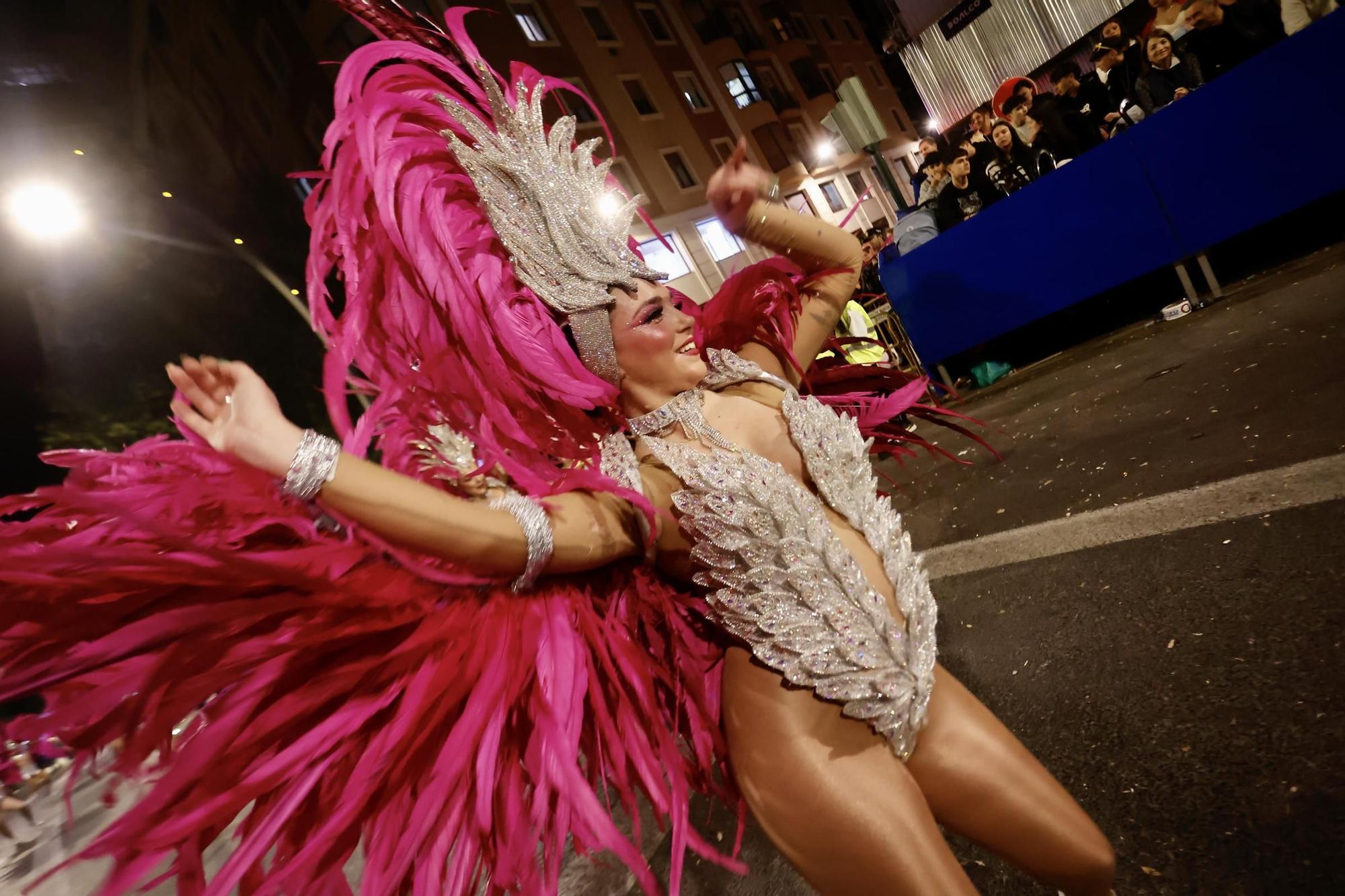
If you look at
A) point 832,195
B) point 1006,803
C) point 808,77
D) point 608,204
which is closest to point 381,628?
point 608,204

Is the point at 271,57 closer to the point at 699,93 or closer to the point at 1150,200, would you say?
the point at 699,93

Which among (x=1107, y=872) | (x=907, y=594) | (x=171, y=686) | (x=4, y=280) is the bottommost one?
(x=1107, y=872)

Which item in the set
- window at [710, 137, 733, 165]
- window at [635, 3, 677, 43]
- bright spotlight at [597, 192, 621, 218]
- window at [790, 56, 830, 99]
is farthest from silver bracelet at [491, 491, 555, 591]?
window at [790, 56, 830, 99]

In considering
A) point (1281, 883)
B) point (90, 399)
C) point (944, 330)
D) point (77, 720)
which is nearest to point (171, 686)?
point (77, 720)

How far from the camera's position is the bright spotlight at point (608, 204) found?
1355 mm

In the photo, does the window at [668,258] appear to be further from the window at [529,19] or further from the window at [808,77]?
the window at [808,77]

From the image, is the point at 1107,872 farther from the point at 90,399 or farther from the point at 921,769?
the point at 90,399

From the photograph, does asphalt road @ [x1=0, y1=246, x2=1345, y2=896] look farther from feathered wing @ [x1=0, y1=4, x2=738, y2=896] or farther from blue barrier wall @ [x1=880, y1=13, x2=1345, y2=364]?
blue barrier wall @ [x1=880, y1=13, x2=1345, y2=364]

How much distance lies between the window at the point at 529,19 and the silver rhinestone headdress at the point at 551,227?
19.5 meters

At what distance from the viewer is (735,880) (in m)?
2.07

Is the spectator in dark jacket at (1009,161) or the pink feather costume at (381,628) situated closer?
the pink feather costume at (381,628)

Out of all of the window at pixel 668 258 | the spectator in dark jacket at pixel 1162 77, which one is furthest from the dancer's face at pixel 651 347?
the window at pixel 668 258

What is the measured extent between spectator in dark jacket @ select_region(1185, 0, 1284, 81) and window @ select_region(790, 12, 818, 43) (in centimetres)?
2539

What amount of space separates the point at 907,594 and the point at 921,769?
0.95 ft
